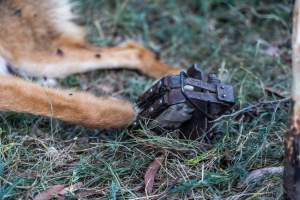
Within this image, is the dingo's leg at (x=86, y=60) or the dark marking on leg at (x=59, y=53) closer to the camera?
the dingo's leg at (x=86, y=60)

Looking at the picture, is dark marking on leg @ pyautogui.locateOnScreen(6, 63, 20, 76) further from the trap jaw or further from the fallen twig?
the fallen twig

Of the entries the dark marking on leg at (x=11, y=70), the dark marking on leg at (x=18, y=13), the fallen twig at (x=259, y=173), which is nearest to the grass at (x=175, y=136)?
the fallen twig at (x=259, y=173)

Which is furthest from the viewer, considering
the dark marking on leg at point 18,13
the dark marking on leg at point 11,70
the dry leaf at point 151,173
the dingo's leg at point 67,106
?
the dark marking on leg at point 18,13

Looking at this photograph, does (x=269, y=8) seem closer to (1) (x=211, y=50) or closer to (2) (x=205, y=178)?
(1) (x=211, y=50)

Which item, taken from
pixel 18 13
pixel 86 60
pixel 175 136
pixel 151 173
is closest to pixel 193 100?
pixel 175 136

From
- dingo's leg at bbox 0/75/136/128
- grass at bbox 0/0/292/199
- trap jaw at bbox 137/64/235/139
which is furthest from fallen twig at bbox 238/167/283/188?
dingo's leg at bbox 0/75/136/128

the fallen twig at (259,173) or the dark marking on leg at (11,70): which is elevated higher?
the dark marking on leg at (11,70)

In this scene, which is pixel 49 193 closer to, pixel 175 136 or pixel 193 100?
pixel 175 136

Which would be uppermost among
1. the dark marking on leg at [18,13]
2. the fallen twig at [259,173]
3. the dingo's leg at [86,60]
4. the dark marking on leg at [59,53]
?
the dark marking on leg at [18,13]

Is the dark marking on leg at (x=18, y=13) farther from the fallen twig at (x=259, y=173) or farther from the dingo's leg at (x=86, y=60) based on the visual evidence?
the fallen twig at (x=259, y=173)
